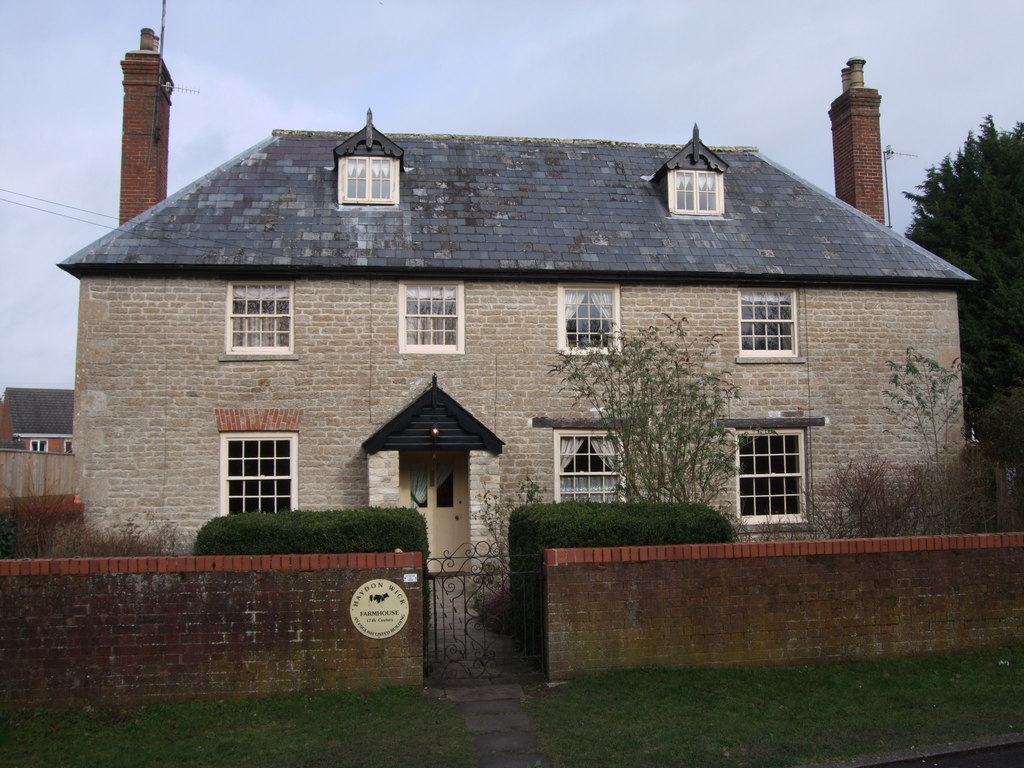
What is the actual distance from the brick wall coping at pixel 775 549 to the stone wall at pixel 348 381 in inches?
270

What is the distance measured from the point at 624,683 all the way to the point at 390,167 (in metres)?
12.2

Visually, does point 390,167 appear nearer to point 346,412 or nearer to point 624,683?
point 346,412

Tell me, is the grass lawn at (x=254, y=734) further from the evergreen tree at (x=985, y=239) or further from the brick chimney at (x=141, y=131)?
the evergreen tree at (x=985, y=239)

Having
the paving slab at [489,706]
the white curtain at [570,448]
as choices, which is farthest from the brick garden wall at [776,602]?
the white curtain at [570,448]

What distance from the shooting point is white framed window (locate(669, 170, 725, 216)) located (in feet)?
59.3

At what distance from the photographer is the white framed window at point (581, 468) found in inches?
631

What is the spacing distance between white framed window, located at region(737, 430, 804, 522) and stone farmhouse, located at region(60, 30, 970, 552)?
52mm

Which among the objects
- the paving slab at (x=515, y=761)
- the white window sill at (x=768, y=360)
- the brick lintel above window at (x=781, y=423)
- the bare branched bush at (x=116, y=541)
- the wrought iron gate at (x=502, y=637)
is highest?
the white window sill at (x=768, y=360)

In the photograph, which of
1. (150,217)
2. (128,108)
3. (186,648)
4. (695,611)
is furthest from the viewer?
(128,108)

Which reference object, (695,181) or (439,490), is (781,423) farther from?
(439,490)

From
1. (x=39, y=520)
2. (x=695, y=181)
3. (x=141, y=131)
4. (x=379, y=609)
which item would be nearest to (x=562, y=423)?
(x=695, y=181)

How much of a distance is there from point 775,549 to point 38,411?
60.3 meters

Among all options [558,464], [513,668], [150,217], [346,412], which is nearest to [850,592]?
[513,668]

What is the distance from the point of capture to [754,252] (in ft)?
56.5
